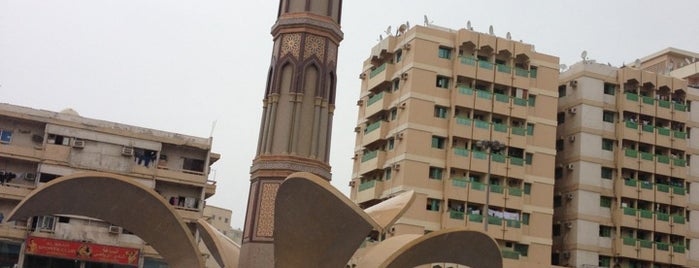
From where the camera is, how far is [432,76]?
133 feet

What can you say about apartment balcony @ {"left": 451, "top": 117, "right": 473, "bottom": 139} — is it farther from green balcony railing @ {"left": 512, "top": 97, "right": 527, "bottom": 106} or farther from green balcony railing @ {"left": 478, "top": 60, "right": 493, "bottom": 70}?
green balcony railing @ {"left": 478, "top": 60, "right": 493, "bottom": 70}

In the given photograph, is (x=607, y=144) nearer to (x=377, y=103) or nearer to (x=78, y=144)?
(x=377, y=103)

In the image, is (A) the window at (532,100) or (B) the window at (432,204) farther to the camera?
(A) the window at (532,100)

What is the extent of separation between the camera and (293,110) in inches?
660

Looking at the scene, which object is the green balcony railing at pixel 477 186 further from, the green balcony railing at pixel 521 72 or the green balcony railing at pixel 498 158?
the green balcony railing at pixel 521 72

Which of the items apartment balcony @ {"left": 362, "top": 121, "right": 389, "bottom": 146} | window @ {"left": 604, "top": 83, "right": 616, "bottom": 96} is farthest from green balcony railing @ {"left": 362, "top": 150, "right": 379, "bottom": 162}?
window @ {"left": 604, "top": 83, "right": 616, "bottom": 96}

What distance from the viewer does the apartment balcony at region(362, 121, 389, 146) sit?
4209 centimetres

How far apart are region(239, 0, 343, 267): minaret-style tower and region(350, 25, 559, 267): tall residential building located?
838 inches

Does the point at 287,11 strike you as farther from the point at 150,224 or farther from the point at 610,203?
the point at 610,203

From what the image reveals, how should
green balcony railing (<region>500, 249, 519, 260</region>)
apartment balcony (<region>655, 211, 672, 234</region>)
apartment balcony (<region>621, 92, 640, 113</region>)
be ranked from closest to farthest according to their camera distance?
green balcony railing (<region>500, 249, 519, 260</region>)
apartment balcony (<region>655, 211, 672, 234</region>)
apartment balcony (<region>621, 92, 640, 113</region>)

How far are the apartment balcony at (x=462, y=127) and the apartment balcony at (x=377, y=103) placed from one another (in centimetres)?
395

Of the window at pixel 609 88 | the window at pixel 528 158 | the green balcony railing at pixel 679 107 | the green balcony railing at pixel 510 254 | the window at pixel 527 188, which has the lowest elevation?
the green balcony railing at pixel 510 254

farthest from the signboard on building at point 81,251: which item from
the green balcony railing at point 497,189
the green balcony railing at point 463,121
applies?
the green balcony railing at point 497,189

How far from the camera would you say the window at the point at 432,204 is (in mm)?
38938
